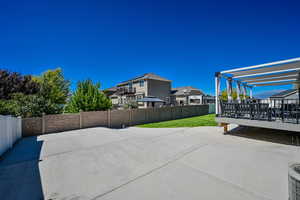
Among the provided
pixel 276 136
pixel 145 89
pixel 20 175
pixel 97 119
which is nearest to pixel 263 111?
pixel 276 136

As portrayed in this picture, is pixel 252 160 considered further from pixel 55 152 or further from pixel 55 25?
pixel 55 25

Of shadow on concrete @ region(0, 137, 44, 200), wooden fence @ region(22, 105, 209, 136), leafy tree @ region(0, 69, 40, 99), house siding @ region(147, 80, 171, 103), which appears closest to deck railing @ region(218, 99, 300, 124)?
wooden fence @ region(22, 105, 209, 136)

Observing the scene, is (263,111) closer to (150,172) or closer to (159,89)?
(150,172)

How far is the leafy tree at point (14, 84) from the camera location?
52.5 feet

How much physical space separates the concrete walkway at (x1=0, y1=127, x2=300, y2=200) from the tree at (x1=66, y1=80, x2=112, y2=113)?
584 centimetres

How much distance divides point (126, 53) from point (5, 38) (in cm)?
1279

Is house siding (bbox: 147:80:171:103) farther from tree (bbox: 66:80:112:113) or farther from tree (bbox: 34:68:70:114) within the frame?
tree (bbox: 34:68:70:114)

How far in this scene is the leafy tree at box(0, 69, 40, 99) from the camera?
16000mm

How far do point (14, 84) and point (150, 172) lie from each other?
2239 centimetres

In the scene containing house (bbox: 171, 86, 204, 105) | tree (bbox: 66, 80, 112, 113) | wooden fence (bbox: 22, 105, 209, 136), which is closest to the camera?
wooden fence (bbox: 22, 105, 209, 136)

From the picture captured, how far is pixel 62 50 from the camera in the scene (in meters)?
17.1

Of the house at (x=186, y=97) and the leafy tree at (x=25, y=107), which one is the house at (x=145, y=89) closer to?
the house at (x=186, y=97)

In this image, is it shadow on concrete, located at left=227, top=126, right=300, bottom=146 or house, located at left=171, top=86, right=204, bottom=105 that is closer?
shadow on concrete, located at left=227, top=126, right=300, bottom=146

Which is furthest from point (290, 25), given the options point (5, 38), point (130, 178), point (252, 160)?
point (5, 38)
